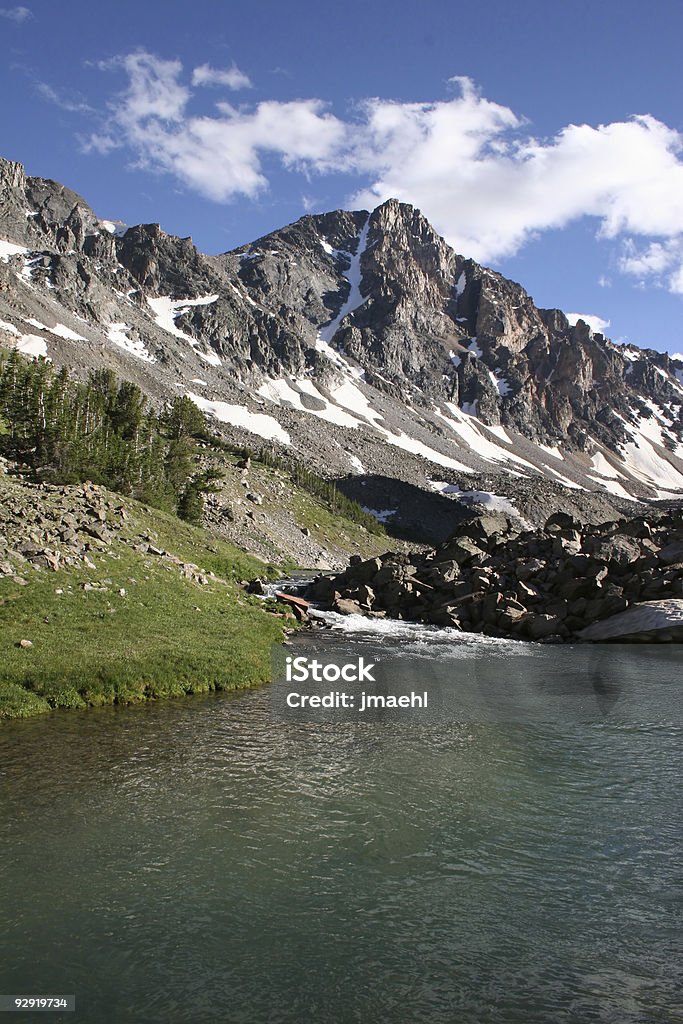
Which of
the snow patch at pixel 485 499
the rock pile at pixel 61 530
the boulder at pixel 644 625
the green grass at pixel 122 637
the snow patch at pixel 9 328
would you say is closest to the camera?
the green grass at pixel 122 637

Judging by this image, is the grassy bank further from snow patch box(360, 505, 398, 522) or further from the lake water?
snow patch box(360, 505, 398, 522)

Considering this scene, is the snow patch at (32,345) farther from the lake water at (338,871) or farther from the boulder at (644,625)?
the lake water at (338,871)

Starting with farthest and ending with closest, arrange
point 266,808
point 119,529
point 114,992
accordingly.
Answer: point 119,529 < point 266,808 < point 114,992

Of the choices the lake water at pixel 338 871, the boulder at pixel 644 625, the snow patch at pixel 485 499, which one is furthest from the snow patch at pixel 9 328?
the lake water at pixel 338 871

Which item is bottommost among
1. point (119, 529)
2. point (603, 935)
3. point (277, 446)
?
point (603, 935)

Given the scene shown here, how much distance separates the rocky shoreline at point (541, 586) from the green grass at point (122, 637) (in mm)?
15899

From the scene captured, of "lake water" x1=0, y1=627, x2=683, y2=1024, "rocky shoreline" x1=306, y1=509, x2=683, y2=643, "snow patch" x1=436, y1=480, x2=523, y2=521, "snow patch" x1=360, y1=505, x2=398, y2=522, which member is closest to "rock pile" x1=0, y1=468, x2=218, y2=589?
"lake water" x1=0, y1=627, x2=683, y2=1024

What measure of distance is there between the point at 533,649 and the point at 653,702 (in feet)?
45.4

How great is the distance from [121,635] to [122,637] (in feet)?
0.69

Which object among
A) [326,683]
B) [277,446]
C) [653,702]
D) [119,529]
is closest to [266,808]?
[326,683]

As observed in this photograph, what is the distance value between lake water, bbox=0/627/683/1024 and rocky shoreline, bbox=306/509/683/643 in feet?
76.1

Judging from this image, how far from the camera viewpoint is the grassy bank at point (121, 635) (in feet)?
77.5

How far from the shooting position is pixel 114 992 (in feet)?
30.3

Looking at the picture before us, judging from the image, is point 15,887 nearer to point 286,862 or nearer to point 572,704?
point 286,862
